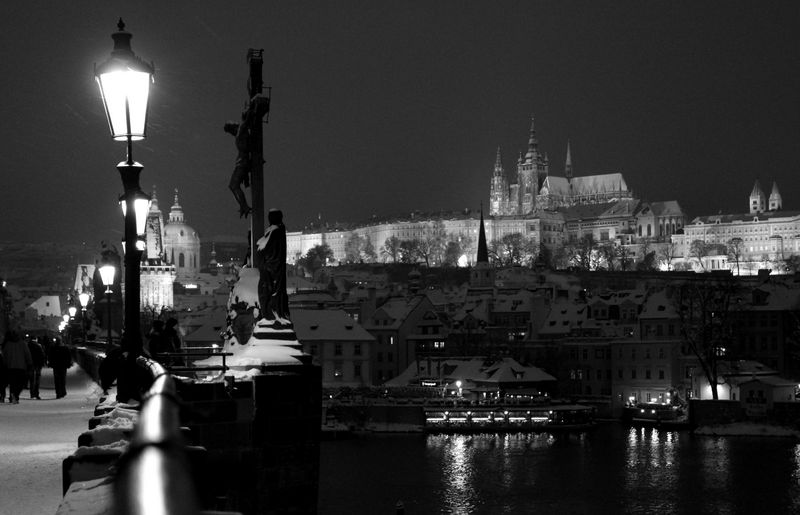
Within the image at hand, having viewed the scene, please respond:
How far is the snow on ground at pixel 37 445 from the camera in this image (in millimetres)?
7703

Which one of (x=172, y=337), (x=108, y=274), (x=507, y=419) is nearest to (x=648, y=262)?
(x=507, y=419)

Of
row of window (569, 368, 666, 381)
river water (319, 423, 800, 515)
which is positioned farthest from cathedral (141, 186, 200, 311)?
river water (319, 423, 800, 515)

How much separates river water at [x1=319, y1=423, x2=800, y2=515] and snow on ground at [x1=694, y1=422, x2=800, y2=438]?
3.88ft

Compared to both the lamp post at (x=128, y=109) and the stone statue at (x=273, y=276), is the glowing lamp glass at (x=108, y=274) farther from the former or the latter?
the lamp post at (x=128, y=109)

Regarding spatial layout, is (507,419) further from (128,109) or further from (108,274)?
(128,109)

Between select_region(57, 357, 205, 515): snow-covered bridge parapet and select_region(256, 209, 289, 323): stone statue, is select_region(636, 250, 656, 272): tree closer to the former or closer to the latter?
select_region(256, 209, 289, 323): stone statue

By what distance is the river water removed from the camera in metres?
36.3

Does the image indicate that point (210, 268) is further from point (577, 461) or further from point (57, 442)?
point (57, 442)

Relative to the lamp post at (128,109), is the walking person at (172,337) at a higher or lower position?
lower

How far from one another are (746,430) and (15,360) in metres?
45.5

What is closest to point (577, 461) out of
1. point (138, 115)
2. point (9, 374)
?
point (9, 374)

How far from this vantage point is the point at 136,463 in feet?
6.38

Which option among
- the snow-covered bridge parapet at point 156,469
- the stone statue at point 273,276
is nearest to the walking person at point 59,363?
the stone statue at point 273,276

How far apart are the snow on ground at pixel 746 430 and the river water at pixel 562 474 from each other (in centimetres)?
118
